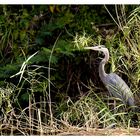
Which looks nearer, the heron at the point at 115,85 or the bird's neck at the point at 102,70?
the heron at the point at 115,85

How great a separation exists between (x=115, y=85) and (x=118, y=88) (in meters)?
0.05

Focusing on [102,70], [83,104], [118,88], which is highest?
[102,70]

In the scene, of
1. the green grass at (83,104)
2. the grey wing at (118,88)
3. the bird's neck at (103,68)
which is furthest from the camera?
the bird's neck at (103,68)

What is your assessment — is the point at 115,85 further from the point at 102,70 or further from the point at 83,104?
the point at 83,104

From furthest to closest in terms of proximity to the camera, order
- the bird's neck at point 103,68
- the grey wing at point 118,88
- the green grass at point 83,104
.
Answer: the bird's neck at point 103,68
the grey wing at point 118,88
the green grass at point 83,104

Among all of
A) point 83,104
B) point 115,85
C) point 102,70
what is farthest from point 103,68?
point 83,104

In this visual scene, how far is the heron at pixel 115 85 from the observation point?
5.83m

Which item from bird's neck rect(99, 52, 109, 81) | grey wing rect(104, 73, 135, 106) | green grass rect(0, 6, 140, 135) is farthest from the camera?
bird's neck rect(99, 52, 109, 81)

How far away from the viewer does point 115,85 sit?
19.6ft

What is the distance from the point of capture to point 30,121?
17.4 ft

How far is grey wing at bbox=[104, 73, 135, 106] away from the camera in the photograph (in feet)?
19.1

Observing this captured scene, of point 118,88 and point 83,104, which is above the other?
point 118,88
